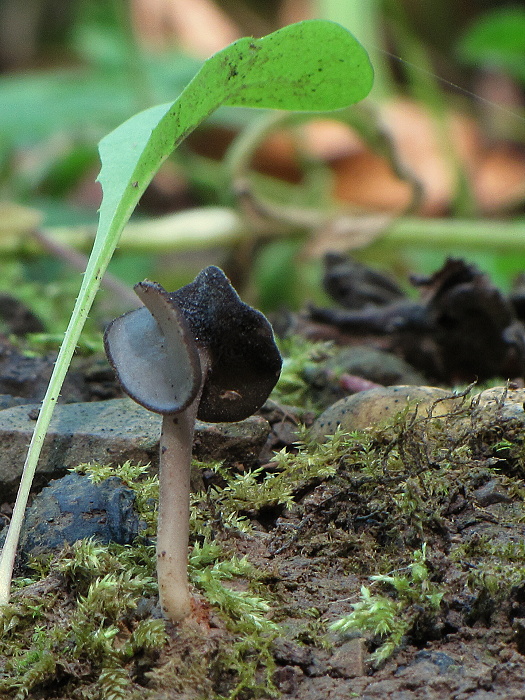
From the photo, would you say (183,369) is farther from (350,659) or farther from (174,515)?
(350,659)

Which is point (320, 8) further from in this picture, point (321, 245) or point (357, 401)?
point (357, 401)

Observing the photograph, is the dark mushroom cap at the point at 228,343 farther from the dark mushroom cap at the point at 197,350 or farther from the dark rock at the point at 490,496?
the dark rock at the point at 490,496

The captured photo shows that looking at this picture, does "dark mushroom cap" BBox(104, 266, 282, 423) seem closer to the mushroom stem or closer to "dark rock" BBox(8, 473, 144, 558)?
the mushroom stem

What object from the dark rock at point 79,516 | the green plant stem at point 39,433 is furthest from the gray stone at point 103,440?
the green plant stem at point 39,433

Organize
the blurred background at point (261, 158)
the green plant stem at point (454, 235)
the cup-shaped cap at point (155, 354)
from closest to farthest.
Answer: the cup-shaped cap at point (155, 354), the green plant stem at point (454, 235), the blurred background at point (261, 158)

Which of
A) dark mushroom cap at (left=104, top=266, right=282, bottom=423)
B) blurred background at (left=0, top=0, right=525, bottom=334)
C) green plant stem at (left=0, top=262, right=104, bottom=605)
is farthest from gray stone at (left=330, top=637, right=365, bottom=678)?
blurred background at (left=0, top=0, right=525, bottom=334)
